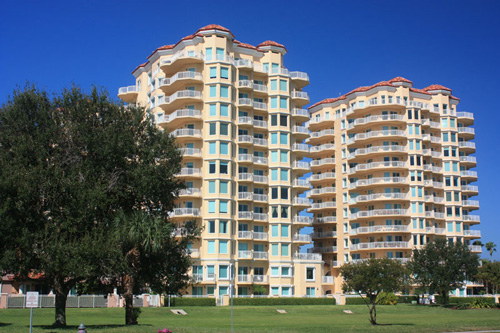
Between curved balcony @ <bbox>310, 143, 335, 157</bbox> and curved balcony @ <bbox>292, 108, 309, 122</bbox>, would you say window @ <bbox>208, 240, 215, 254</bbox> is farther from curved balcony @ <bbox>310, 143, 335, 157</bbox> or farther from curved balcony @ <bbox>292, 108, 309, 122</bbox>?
curved balcony @ <bbox>310, 143, 335, 157</bbox>

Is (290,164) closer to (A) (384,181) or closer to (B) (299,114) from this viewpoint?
(B) (299,114)

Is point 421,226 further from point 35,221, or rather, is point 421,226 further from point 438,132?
point 35,221

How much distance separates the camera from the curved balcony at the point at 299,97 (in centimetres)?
10307

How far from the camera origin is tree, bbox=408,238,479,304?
8712 centimetres

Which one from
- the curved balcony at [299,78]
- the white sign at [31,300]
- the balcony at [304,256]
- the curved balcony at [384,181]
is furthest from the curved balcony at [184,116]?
the white sign at [31,300]

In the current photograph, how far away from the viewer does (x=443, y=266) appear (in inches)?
3460

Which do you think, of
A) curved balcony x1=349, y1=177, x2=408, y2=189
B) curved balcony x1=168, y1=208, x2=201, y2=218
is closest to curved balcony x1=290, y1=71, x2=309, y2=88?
curved balcony x1=349, y1=177, x2=408, y2=189

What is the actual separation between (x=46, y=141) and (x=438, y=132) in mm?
98607

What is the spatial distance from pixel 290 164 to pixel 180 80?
898 inches

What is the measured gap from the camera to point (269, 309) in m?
73.6

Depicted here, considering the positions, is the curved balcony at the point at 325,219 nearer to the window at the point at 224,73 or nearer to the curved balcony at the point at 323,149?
the curved balcony at the point at 323,149

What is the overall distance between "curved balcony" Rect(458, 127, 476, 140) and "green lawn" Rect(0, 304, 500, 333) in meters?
54.3

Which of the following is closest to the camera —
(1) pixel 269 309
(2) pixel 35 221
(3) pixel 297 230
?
(2) pixel 35 221

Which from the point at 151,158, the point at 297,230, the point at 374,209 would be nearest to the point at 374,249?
the point at 374,209
